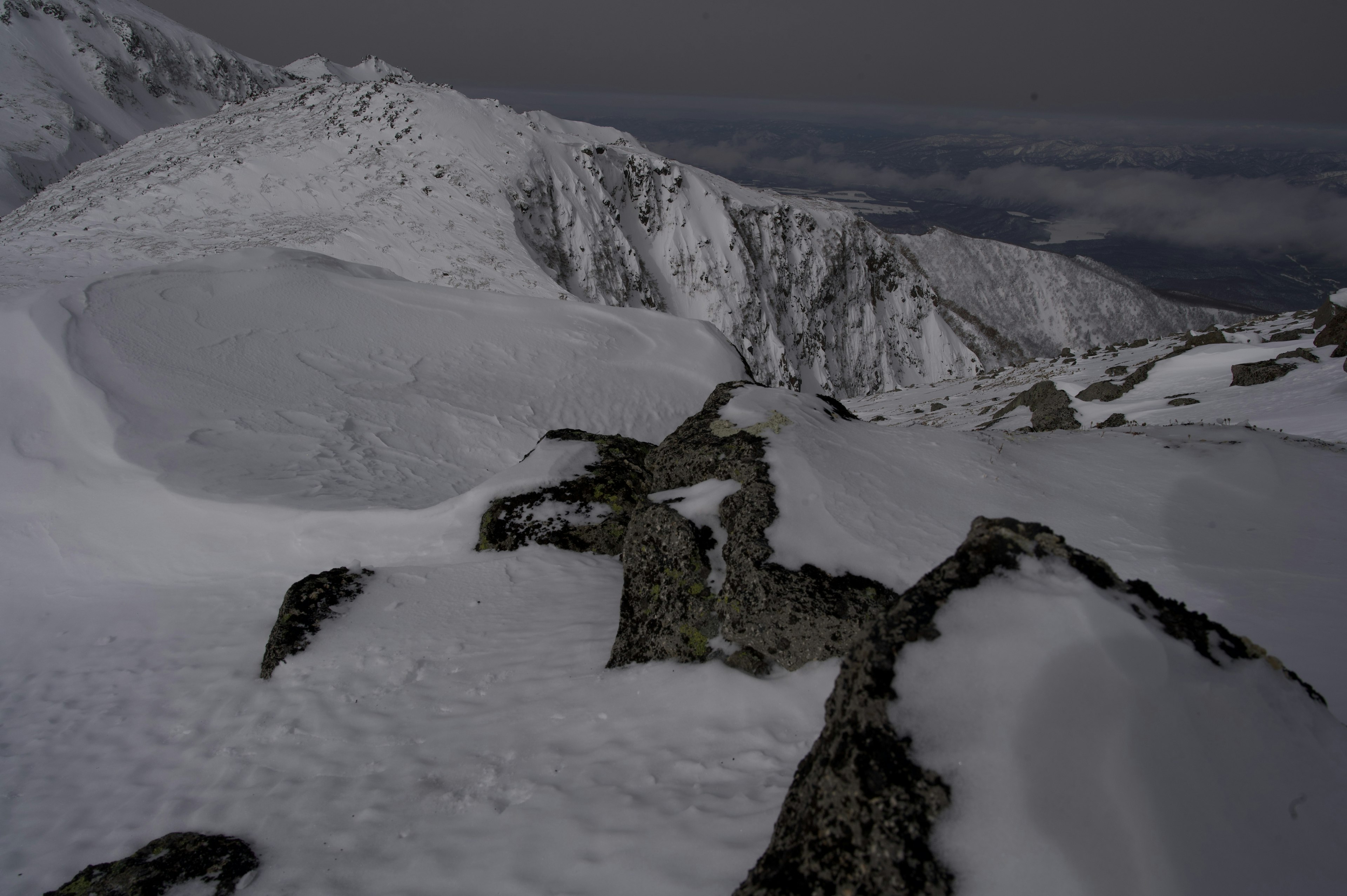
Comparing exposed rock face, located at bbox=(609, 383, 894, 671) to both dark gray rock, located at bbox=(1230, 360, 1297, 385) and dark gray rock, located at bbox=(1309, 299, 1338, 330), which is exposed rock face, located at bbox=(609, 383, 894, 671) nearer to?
dark gray rock, located at bbox=(1230, 360, 1297, 385)

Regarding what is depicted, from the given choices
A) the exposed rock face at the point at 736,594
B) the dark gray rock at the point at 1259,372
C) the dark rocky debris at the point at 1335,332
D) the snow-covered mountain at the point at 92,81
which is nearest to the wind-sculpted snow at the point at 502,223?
the exposed rock face at the point at 736,594

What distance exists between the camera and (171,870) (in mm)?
3479

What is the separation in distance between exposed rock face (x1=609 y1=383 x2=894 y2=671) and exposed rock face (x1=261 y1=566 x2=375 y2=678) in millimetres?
2946

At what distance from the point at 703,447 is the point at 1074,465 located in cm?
420

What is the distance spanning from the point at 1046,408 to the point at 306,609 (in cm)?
1770

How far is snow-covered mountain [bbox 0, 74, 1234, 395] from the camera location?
27359 mm

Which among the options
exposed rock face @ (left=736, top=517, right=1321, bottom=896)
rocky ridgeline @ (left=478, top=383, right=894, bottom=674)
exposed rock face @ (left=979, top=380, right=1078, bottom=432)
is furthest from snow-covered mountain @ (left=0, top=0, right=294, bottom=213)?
exposed rock face @ (left=736, top=517, right=1321, bottom=896)

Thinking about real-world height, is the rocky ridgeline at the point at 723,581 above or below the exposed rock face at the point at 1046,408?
below

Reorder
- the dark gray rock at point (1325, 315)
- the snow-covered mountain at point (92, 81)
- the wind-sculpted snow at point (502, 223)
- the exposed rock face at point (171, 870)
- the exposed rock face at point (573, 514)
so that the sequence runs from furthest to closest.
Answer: the snow-covered mountain at point (92, 81) → the wind-sculpted snow at point (502, 223) → the dark gray rock at point (1325, 315) → the exposed rock face at point (573, 514) → the exposed rock face at point (171, 870)

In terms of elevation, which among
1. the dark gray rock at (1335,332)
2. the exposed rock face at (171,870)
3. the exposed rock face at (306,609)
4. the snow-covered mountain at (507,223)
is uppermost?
the snow-covered mountain at (507,223)

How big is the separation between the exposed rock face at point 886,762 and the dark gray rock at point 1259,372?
16.2 meters

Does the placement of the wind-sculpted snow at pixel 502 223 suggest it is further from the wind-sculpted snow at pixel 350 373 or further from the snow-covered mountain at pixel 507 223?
the wind-sculpted snow at pixel 350 373

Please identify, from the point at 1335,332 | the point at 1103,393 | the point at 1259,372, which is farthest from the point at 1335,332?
the point at 1103,393

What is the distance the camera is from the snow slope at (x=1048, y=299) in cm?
11900
